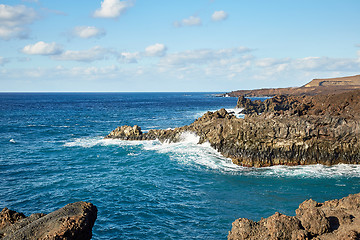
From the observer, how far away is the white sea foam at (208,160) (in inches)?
1049

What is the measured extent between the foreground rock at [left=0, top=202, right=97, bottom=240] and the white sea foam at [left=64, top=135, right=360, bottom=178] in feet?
63.6

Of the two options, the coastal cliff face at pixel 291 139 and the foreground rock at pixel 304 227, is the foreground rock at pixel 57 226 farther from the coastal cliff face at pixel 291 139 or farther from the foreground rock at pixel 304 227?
the coastal cliff face at pixel 291 139

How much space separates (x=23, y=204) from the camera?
21094mm

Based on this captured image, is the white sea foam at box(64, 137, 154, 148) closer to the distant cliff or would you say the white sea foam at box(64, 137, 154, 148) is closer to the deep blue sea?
the deep blue sea

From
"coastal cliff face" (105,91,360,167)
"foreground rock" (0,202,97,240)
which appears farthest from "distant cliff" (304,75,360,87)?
"foreground rock" (0,202,97,240)

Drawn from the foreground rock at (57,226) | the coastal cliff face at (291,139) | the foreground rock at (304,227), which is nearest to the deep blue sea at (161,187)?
the coastal cliff face at (291,139)

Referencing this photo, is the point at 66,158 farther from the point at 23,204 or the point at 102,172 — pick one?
the point at 23,204

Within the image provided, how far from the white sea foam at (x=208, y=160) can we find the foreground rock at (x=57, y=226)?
19.4m

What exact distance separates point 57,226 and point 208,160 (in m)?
23.7

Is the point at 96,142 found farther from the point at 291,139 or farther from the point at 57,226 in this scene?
the point at 57,226

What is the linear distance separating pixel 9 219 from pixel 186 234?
31.5 feet

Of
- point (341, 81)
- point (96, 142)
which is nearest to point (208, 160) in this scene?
point (96, 142)

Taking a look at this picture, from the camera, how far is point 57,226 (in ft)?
31.3

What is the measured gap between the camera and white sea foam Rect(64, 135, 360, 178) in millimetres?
26656
